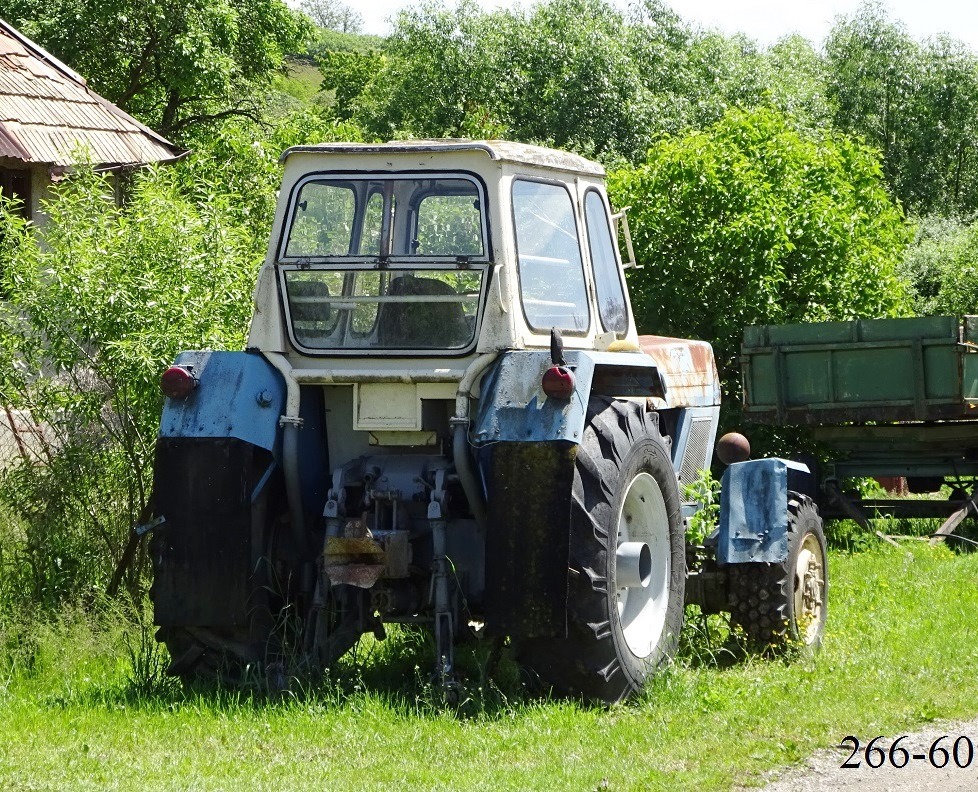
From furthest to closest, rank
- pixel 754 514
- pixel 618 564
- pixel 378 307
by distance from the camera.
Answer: pixel 754 514 → pixel 378 307 → pixel 618 564

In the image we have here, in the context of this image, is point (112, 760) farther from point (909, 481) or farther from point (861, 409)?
point (909, 481)

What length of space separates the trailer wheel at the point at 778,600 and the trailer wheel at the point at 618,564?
26.1 inches

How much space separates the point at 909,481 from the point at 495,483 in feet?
29.4

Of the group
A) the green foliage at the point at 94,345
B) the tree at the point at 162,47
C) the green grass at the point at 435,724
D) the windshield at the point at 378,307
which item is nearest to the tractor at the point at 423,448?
the windshield at the point at 378,307

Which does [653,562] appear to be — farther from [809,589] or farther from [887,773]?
[887,773]

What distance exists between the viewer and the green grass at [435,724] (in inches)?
210

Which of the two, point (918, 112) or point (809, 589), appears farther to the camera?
point (918, 112)

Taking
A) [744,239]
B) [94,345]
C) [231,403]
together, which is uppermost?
[744,239]

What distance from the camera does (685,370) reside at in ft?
28.2

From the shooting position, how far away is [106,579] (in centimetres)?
887

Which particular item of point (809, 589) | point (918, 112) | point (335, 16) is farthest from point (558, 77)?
point (335, 16)

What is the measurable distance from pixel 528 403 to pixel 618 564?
0.95m

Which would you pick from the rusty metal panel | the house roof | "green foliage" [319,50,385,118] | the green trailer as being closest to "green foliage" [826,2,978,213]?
"green foliage" [319,50,385,118]

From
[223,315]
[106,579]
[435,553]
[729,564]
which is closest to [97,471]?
[106,579]
